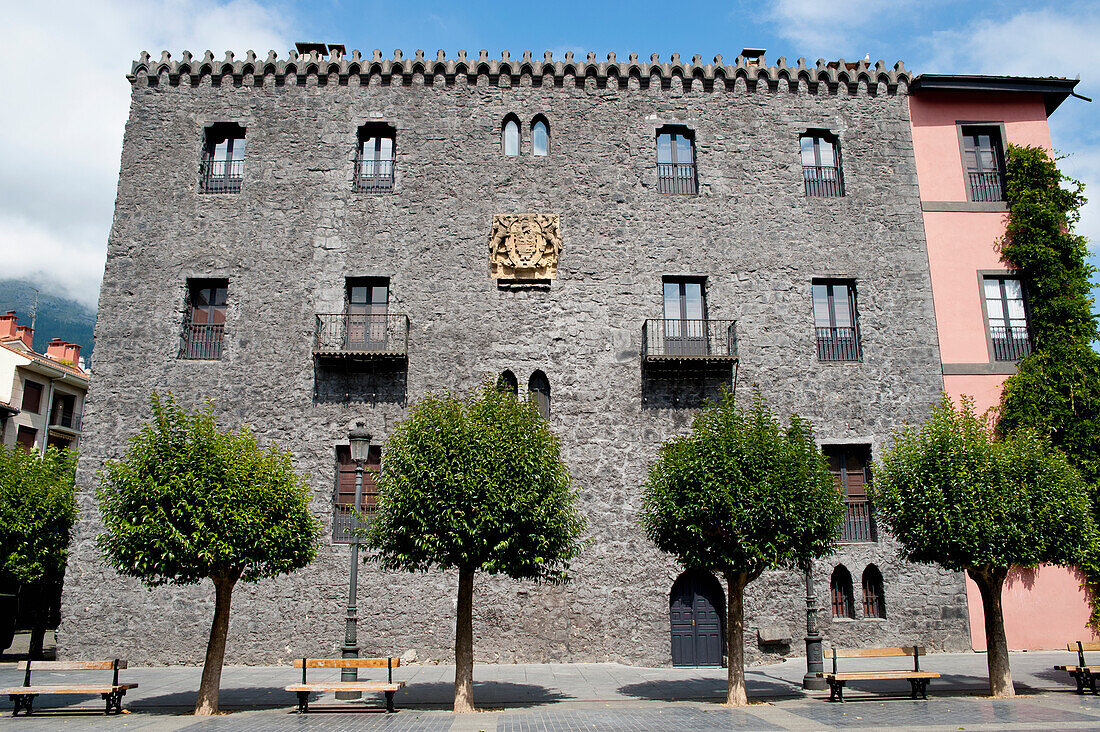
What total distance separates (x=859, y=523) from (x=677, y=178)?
10708mm

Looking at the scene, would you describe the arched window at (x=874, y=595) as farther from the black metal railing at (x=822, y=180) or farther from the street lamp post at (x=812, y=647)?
the black metal railing at (x=822, y=180)

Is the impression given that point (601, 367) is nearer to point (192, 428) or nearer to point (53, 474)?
Result: point (192, 428)

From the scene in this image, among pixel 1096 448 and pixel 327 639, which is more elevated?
pixel 1096 448

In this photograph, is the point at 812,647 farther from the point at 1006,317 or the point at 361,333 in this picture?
the point at 361,333

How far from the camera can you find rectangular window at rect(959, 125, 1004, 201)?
21000 mm

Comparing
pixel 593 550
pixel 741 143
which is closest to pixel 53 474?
pixel 593 550

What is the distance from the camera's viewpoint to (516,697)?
44.8 feet

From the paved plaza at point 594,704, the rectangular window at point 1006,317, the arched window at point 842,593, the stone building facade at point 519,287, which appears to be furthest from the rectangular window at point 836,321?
the paved plaza at point 594,704

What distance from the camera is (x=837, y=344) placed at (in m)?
20.1

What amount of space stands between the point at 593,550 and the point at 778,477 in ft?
21.5

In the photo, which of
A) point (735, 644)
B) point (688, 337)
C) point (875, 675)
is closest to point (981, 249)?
point (688, 337)

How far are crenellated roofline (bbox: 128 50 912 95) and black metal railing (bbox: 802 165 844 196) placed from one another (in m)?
2.70

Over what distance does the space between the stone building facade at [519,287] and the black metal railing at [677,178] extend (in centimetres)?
8

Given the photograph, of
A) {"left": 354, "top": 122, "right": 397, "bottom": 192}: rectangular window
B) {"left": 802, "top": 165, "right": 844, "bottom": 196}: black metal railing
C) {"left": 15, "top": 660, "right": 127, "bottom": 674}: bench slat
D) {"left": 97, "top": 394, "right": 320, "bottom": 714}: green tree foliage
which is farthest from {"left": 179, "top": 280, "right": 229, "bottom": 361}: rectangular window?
{"left": 802, "top": 165, "right": 844, "bottom": 196}: black metal railing
